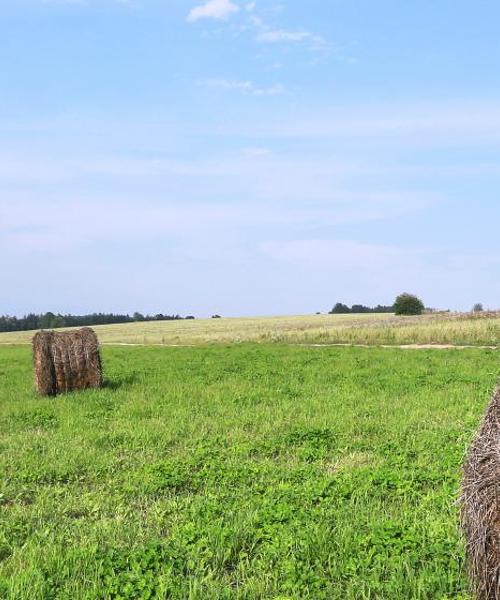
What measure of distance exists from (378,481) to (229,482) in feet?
6.16

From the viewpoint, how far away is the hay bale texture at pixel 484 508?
4.50 m

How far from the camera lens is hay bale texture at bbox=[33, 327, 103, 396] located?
15.9m

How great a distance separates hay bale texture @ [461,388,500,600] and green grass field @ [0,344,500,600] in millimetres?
391

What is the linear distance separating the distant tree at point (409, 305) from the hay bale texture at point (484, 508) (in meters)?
78.8

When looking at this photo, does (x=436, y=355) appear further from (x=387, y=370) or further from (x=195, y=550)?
(x=195, y=550)

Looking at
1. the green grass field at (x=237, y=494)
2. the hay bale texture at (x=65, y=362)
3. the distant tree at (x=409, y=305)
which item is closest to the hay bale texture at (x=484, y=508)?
the green grass field at (x=237, y=494)

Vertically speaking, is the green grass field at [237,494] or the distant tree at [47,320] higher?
the distant tree at [47,320]

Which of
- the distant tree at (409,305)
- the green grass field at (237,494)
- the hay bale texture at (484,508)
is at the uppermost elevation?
the distant tree at (409,305)

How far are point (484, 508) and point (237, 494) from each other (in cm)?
343

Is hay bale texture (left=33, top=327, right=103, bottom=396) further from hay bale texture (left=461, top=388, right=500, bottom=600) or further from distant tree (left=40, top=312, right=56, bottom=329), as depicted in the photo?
distant tree (left=40, top=312, right=56, bottom=329)

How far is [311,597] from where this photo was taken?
4898 millimetres

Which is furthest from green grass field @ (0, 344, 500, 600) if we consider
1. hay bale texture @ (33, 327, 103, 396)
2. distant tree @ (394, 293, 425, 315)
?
distant tree @ (394, 293, 425, 315)

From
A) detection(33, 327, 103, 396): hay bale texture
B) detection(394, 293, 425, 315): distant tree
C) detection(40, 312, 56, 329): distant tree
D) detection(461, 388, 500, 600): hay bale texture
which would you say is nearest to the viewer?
detection(461, 388, 500, 600): hay bale texture

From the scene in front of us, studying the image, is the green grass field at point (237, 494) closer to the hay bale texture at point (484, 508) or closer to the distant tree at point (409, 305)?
the hay bale texture at point (484, 508)
